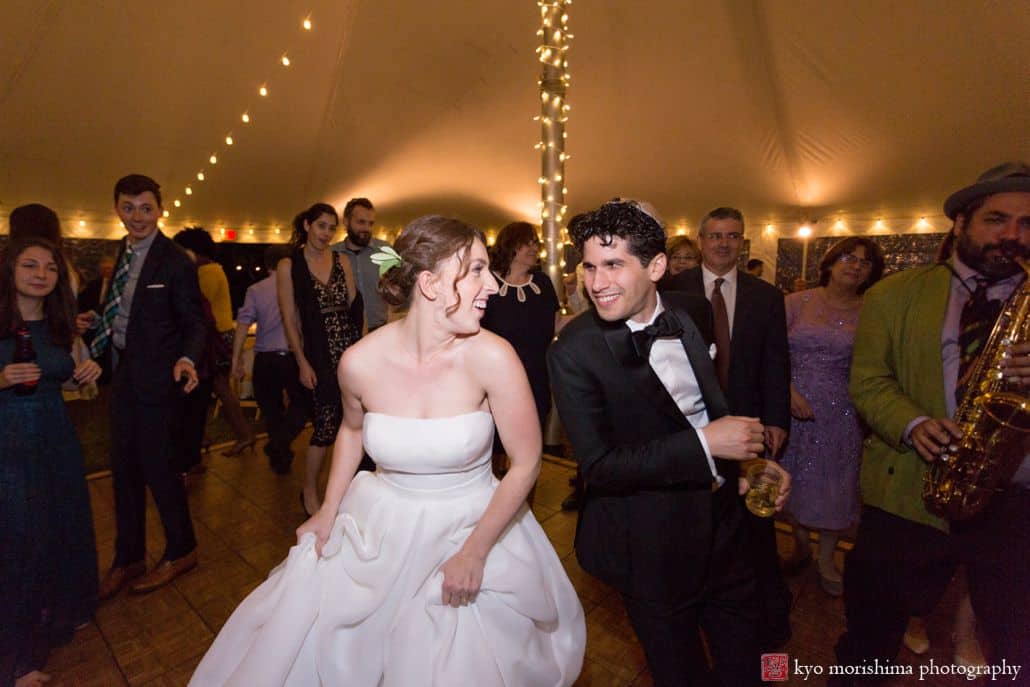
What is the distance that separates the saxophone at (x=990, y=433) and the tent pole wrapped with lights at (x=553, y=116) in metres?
2.77

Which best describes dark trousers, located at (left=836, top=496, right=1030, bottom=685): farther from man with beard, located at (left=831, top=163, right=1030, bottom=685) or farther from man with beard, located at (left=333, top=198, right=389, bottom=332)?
man with beard, located at (left=333, top=198, right=389, bottom=332)

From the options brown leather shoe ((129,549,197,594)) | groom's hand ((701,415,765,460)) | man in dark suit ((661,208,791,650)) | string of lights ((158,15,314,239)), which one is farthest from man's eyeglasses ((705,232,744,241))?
string of lights ((158,15,314,239))

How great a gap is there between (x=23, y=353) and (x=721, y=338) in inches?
112

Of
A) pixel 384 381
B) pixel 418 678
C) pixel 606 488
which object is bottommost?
pixel 418 678

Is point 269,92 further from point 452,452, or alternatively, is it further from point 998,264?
point 998,264

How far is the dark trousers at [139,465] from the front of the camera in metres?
2.40

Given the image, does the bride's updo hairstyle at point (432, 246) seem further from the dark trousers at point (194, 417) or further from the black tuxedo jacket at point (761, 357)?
the dark trousers at point (194, 417)

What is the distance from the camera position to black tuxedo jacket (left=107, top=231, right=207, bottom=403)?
2357 mm

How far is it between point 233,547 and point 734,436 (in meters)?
2.97

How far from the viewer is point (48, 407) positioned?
2.04 m

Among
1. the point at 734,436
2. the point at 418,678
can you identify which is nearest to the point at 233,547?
the point at 418,678

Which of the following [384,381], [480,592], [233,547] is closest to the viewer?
[480,592]

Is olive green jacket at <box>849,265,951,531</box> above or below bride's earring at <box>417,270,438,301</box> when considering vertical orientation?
below

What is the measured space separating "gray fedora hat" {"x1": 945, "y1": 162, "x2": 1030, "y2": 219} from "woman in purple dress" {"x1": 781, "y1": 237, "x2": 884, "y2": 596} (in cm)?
95
